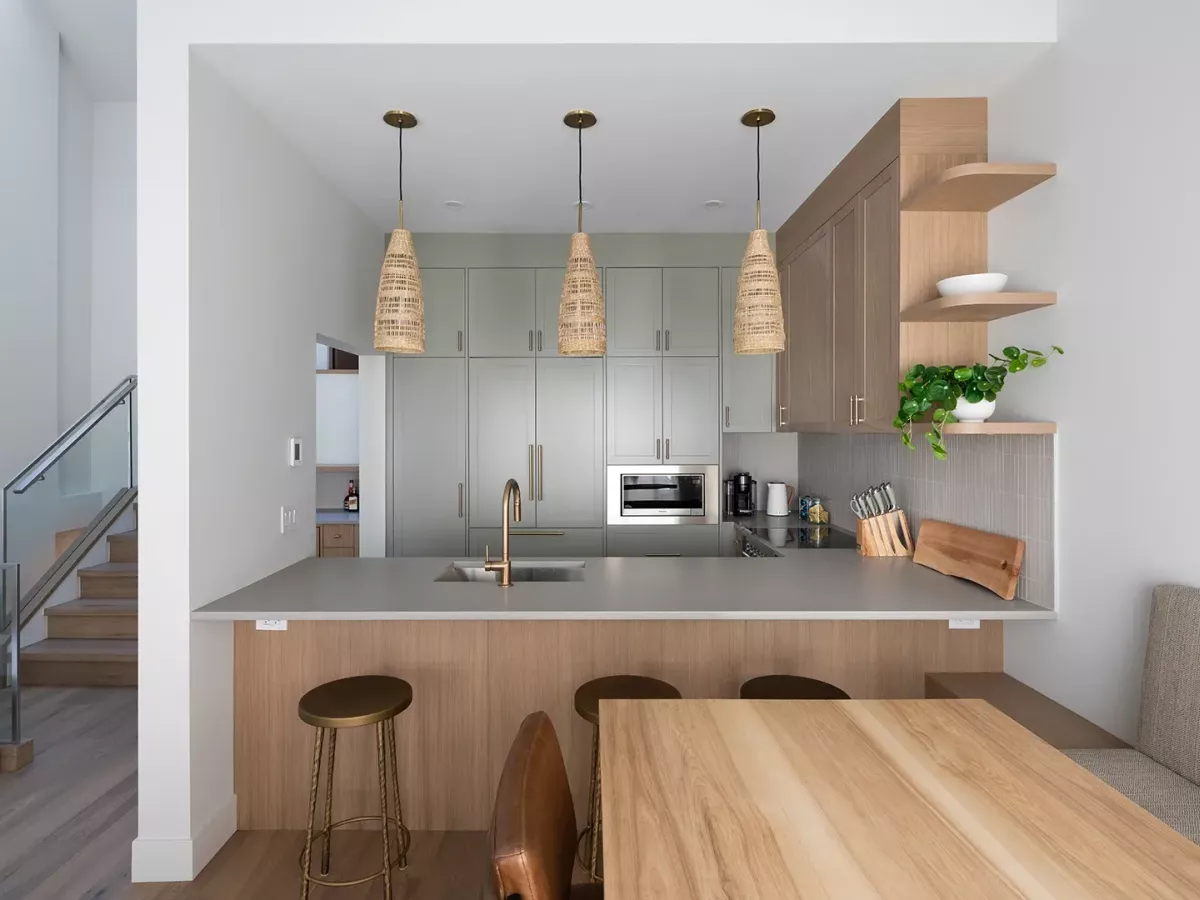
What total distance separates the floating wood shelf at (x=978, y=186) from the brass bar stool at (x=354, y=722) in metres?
2.27

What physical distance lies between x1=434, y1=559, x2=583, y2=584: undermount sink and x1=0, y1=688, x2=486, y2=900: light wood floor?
928 mm

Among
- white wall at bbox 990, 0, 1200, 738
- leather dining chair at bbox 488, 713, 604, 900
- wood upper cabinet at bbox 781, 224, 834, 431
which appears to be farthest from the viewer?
wood upper cabinet at bbox 781, 224, 834, 431

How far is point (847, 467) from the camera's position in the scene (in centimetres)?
389

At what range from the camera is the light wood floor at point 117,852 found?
208 centimetres

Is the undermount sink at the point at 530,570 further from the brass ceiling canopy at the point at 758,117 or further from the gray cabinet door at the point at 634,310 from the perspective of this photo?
the brass ceiling canopy at the point at 758,117

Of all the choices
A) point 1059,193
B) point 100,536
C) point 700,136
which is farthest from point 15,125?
point 1059,193

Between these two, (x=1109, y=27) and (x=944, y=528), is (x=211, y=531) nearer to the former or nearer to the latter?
(x=944, y=528)

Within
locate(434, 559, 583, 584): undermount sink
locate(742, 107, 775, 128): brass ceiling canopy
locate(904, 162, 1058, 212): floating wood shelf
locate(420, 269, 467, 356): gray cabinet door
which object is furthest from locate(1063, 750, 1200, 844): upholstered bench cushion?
locate(420, 269, 467, 356): gray cabinet door

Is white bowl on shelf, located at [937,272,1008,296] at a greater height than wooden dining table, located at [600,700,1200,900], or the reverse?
white bowl on shelf, located at [937,272,1008,296]

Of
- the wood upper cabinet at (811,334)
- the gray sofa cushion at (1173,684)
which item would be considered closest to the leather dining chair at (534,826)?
the gray sofa cushion at (1173,684)

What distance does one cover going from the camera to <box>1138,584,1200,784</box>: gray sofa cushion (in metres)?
1.50

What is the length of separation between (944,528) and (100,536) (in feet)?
15.7

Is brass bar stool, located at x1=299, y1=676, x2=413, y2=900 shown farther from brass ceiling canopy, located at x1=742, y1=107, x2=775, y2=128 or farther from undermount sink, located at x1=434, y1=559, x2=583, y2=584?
brass ceiling canopy, located at x1=742, y1=107, x2=775, y2=128

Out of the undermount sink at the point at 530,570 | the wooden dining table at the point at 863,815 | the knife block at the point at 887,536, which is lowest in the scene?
the wooden dining table at the point at 863,815
